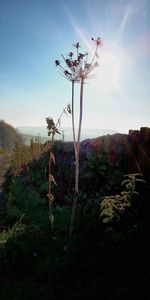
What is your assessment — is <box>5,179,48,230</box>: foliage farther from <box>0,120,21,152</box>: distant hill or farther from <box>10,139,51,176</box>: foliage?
<box>0,120,21,152</box>: distant hill

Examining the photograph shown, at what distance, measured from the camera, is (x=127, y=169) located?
7262 mm

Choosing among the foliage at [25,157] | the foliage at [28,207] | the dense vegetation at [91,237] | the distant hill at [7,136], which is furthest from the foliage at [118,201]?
the distant hill at [7,136]

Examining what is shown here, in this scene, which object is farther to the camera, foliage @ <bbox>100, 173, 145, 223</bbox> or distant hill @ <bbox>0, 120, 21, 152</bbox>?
distant hill @ <bbox>0, 120, 21, 152</bbox>

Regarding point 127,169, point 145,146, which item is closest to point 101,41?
point 145,146

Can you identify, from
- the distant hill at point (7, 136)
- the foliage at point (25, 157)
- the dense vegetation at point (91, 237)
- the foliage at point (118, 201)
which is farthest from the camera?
the distant hill at point (7, 136)

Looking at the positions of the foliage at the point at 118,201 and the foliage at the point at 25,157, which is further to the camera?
the foliage at the point at 25,157

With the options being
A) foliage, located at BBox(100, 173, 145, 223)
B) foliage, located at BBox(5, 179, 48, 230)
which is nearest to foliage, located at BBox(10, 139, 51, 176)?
foliage, located at BBox(5, 179, 48, 230)

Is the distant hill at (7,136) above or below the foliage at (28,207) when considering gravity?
above

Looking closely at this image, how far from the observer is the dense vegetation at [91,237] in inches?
166

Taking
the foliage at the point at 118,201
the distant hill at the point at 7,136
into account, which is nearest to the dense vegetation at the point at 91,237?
the foliage at the point at 118,201

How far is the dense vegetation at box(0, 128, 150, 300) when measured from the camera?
13.8 feet

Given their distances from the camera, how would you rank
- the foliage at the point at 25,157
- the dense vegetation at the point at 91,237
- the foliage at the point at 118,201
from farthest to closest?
the foliage at the point at 25,157, the foliage at the point at 118,201, the dense vegetation at the point at 91,237

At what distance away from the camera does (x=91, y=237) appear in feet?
18.9

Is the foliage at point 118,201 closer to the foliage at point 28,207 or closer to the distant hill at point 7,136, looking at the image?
the foliage at point 28,207
